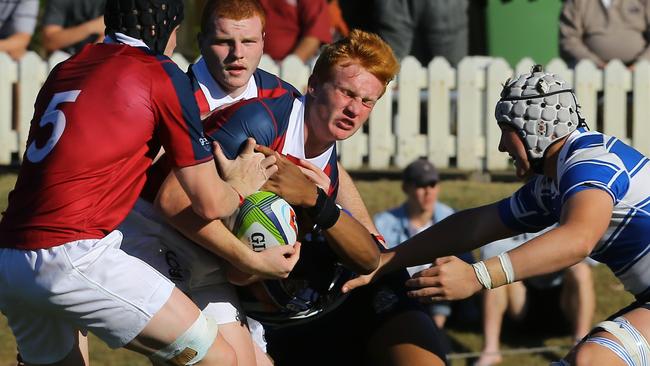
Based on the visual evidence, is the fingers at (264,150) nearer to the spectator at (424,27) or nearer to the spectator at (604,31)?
the spectator at (424,27)

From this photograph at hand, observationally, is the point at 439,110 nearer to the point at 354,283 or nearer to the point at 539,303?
the point at 539,303

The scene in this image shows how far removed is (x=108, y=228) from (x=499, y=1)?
29.5 feet

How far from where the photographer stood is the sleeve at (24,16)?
11.2m

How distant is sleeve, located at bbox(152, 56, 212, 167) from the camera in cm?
495

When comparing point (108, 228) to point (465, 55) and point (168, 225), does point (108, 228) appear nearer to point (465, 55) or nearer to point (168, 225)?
point (168, 225)

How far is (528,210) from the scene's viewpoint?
5.91m

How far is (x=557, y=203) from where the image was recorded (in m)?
5.61

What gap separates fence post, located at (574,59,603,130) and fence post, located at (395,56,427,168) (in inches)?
50.9

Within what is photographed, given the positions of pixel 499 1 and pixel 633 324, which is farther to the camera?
pixel 499 1

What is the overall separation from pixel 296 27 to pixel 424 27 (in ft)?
3.88

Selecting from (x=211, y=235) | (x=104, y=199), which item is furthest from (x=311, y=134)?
(x=104, y=199)

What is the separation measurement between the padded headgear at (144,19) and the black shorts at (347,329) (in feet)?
5.09

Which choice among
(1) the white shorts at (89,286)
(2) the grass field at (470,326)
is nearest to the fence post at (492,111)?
(2) the grass field at (470,326)

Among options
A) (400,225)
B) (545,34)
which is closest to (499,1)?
(545,34)
